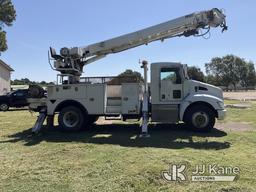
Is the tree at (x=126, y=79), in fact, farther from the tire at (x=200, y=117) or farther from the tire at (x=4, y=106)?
the tire at (x=4, y=106)

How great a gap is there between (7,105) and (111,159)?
22648 mm

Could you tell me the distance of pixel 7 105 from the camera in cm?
2970

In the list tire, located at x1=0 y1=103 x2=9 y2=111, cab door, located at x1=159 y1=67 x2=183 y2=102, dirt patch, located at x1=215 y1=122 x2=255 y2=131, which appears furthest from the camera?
tire, located at x1=0 y1=103 x2=9 y2=111

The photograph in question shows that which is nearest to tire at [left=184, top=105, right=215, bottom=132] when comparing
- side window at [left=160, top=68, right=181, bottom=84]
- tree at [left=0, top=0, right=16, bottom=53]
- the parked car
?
side window at [left=160, top=68, right=181, bottom=84]

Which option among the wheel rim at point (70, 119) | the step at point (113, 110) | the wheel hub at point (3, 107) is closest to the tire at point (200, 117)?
the step at point (113, 110)

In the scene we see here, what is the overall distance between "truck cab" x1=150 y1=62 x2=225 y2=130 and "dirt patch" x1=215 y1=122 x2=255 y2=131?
1.63 metres

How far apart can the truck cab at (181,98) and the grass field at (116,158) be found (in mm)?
568

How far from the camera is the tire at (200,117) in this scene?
13414 mm

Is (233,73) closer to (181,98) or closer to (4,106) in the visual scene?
(4,106)

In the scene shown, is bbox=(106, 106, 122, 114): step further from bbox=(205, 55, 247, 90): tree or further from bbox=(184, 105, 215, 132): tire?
bbox=(205, 55, 247, 90): tree

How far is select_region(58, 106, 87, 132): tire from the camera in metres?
14.1

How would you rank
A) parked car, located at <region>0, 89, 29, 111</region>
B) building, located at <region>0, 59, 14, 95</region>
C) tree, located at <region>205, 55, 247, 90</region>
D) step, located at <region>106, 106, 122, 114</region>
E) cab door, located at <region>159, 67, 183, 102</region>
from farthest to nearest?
tree, located at <region>205, 55, 247, 90</region>, building, located at <region>0, 59, 14, 95</region>, parked car, located at <region>0, 89, 29, 111</region>, step, located at <region>106, 106, 122, 114</region>, cab door, located at <region>159, 67, 183, 102</region>

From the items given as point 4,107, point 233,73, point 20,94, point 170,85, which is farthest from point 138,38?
point 233,73

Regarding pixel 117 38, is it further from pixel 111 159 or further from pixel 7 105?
pixel 7 105
